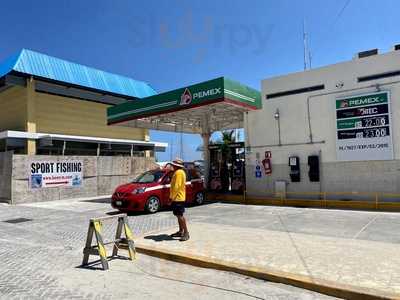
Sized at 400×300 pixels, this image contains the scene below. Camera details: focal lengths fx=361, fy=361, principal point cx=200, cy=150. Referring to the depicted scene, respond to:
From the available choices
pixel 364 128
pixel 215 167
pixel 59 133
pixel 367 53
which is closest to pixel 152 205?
pixel 215 167

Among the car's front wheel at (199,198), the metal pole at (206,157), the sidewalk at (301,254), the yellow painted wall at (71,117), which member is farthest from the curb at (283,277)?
the yellow painted wall at (71,117)

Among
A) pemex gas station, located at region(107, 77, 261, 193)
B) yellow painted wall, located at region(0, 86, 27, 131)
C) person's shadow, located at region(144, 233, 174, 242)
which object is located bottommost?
person's shadow, located at region(144, 233, 174, 242)

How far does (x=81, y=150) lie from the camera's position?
23.5 metres

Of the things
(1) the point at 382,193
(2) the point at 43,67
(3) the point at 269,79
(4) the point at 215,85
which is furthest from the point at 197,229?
(2) the point at 43,67

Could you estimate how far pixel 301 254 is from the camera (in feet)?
21.2

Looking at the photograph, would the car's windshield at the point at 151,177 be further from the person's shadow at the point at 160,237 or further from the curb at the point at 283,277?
the curb at the point at 283,277

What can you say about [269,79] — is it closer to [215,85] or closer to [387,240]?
[215,85]

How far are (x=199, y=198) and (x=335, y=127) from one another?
6.06 metres

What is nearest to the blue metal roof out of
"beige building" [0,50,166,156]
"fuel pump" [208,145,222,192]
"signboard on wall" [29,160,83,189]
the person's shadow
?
"beige building" [0,50,166,156]

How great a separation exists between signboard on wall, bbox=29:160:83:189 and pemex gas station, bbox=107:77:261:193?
3.67 m

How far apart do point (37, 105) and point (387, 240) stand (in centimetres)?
1990

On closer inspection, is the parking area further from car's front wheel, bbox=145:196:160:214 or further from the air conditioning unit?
the air conditioning unit

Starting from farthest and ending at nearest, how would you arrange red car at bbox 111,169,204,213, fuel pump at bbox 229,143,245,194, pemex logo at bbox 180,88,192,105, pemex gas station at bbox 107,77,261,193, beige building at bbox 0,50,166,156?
beige building at bbox 0,50,166,156, fuel pump at bbox 229,143,245,194, pemex logo at bbox 180,88,192,105, pemex gas station at bbox 107,77,261,193, red car at bbox 111,169,204,213

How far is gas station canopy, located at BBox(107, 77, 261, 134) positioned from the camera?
13.4 meters
